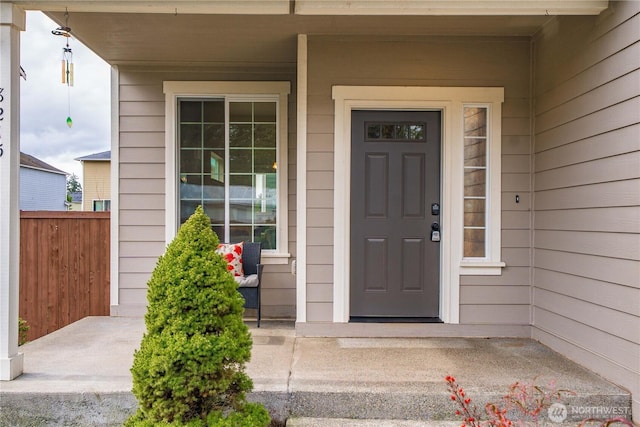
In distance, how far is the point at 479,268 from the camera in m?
3.68

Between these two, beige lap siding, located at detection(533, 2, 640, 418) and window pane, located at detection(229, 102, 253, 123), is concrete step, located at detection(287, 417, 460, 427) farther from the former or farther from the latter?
window pane, located at detection(229, 102, 253, 123)

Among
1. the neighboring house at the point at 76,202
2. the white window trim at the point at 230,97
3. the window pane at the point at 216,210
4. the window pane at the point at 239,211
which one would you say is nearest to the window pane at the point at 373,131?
the white window trim at the point at 230,97

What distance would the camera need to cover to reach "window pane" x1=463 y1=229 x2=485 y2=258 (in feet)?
12.3

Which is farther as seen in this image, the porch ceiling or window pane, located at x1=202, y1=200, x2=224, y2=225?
window pane, located at x1=202, y1=200, x2=224, y2=225

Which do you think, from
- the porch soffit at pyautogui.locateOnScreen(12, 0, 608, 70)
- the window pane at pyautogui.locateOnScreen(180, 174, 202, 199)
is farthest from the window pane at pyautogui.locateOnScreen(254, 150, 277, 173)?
the porch soffit at pyautogui.locateOnScreen(12, 0, 608, 70)

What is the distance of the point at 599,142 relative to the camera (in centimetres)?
283

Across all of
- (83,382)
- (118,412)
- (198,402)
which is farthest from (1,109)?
(198,402)

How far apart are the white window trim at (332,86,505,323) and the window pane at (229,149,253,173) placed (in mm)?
1283

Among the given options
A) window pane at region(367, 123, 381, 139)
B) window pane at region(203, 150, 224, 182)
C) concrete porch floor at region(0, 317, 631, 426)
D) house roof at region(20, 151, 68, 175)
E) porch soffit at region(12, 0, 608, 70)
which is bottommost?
concrete porch floor at region(0, 317, 631, 426)

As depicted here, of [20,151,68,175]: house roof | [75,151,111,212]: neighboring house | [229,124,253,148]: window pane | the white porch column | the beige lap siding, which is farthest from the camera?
[75,151,111,212]: neighboring house

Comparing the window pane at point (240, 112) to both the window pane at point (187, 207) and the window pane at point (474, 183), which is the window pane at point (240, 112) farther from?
the window pane at point (474, 183)

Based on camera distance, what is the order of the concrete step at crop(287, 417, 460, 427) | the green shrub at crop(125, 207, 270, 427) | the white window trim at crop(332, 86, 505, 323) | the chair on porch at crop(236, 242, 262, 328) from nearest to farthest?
the green shrub at crop(125, 207, 270, 427), the concrete step at crop(287, 417, 460, 427), the white window trim at crop(332, 86, 505, 323), the chair on porch at crop(236, 242, 262, 328)

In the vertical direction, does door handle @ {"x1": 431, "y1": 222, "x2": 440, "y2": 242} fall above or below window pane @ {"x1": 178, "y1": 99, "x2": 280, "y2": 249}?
below

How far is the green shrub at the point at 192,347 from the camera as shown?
6.32 ft
